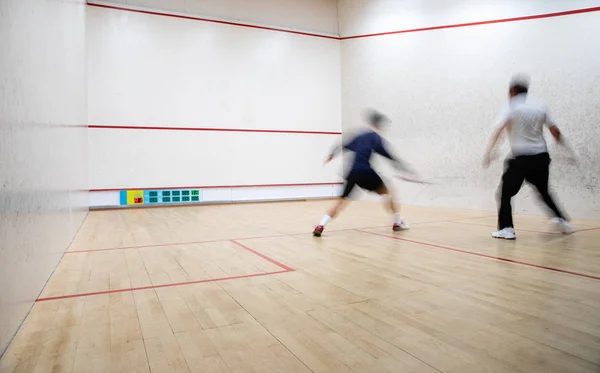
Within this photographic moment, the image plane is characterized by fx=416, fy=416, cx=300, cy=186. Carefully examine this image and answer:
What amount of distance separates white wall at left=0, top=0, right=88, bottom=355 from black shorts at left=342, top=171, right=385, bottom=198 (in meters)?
1.88

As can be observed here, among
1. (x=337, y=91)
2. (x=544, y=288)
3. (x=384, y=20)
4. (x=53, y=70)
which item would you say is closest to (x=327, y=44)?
(x=337, y=91)

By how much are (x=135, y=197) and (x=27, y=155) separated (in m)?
4.47

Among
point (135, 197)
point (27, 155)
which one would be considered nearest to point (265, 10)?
point (135, 197)

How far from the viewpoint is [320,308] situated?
4.64 feet

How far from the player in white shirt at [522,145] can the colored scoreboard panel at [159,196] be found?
4.31 metres

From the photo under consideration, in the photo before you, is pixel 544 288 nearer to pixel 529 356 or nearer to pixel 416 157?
pixel 529 356

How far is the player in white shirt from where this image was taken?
2.75 metres

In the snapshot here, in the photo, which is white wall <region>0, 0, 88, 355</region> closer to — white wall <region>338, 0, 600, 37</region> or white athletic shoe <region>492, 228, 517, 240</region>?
white athletic shoe <region>492, 228, 517, 240</region>

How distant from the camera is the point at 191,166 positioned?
605 cm

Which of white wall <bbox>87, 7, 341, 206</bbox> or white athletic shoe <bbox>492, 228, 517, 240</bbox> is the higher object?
white wall <bbox>87, 7, 341, 206</bbox>

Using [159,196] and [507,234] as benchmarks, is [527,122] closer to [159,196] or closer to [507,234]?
[507,234]

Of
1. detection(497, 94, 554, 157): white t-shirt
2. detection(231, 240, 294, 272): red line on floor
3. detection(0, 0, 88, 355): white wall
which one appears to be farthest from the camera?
detection(497, 94, 554, 157): white t-shirt

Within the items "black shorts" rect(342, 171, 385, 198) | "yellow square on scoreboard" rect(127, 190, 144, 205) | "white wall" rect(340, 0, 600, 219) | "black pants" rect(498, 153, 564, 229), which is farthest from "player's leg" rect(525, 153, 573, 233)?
"yellow square on scoreboard" rect(127, 190, 144, 205)

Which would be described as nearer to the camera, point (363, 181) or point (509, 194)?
point (509, 194)
